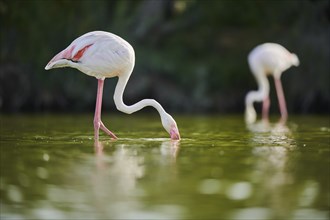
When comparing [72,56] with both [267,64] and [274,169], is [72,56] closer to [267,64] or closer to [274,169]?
[274,169]

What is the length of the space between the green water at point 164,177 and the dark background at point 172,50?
7015 mm

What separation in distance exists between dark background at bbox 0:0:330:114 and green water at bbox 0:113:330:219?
7015mm

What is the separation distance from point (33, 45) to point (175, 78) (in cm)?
285

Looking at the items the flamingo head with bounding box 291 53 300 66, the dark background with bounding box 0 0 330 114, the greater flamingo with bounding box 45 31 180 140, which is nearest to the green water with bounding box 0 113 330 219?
the greater flamingo with bounding box 45 31 180 140

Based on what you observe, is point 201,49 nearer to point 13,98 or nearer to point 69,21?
point 69,21

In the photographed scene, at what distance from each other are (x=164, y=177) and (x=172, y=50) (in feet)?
36.4

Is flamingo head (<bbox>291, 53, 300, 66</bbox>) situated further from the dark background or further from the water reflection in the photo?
the water reflection

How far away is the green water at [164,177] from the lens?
4.07m

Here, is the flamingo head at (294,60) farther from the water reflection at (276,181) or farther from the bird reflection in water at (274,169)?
the water reflection at (276,181)

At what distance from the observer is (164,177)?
516 cm

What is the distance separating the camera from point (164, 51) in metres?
16.1

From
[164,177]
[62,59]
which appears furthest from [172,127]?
[164,177]

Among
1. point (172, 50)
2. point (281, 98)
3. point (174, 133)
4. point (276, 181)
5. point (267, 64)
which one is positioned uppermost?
point (172, 50)

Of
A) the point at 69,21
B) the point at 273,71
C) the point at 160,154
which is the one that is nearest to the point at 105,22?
the point at 69,21
